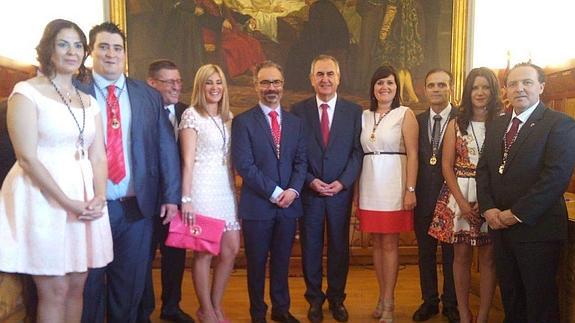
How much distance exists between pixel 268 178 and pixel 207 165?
0.39 m

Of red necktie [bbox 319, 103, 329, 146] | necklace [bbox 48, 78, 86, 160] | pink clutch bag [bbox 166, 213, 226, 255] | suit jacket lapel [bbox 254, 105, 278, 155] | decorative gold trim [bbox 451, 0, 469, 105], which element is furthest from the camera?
decorative gold trim [bbox 451, 0, 469, 105]

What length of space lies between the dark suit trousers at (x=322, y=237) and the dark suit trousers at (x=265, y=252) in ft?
0.59

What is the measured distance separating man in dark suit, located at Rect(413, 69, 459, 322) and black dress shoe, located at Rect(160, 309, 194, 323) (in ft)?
5.36

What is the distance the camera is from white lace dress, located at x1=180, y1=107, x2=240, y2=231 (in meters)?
3.00

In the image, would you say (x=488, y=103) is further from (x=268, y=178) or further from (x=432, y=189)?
(x=268, y=178)

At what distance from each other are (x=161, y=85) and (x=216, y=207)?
3.43 ft

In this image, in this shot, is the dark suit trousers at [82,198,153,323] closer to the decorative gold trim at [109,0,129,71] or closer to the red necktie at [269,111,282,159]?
the red necktie at [269,111,282,159]

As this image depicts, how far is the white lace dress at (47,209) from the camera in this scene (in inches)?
81.4

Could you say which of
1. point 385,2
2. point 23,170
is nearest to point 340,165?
point 23,170

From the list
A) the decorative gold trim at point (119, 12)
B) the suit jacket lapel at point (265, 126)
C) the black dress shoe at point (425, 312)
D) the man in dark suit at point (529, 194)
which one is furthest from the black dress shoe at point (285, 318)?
the decorative gold trim at point (119, 12)

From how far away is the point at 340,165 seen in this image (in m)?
3.39

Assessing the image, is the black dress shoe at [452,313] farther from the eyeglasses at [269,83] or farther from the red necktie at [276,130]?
the eyeglasses at [269,83]

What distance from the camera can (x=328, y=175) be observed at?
3377 mm

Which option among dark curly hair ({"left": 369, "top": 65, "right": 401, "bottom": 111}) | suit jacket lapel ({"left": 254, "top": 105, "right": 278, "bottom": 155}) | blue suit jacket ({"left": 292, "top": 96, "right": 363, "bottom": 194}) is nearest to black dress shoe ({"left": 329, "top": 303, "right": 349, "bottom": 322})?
blue suit jacket ({"left": 292, "top": 96, "right": 363, "bottom": 194})
